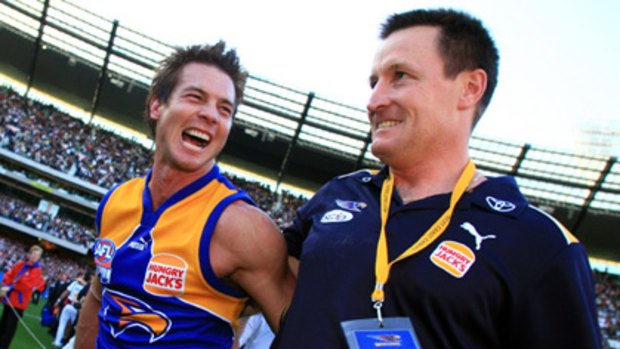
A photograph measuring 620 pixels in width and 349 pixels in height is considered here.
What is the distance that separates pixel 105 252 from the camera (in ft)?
8.59

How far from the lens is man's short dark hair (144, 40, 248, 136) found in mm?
2902

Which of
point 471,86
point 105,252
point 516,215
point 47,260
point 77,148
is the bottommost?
point 47,260

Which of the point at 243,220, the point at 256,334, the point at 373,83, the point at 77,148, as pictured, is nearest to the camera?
the point at 373,83

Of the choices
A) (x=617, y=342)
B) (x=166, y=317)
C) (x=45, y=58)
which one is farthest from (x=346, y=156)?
(x=166, y=317)

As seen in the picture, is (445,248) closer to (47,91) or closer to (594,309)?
(594,309)

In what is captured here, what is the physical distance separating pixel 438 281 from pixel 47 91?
40143 mm

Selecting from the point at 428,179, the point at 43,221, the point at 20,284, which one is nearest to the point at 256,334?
the point at 428,179

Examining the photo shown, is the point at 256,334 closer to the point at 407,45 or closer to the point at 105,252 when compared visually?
the point at 105,252

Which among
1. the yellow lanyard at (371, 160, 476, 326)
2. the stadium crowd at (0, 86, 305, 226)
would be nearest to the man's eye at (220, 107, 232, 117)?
the yellow lanyard at (371, 160, 476, 326)

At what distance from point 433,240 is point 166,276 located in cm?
129

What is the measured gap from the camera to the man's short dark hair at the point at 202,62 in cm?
290

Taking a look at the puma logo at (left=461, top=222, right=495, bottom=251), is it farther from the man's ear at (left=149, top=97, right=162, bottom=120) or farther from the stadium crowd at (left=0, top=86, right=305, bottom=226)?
the stadium crowd at (left=0, top=86, right=305, bottom=226)

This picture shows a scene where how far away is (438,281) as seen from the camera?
4.95ft

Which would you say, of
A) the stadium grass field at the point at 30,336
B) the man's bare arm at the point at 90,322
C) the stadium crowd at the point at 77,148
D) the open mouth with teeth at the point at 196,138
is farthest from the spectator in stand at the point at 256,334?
the stadium crowd at the point at 77,148
